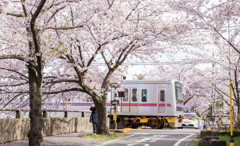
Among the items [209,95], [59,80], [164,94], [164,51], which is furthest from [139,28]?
[209,95]

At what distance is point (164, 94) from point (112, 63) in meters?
8.31

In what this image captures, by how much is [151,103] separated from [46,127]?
11.2 m

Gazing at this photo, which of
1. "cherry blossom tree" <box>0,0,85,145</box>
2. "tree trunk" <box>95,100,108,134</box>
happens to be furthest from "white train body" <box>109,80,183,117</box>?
"cherry blossom tree" <box>0,0,85,145</box>

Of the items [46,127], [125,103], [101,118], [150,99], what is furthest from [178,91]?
[46,127]

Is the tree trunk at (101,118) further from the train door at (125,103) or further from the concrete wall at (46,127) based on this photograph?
the train door at (125,103)

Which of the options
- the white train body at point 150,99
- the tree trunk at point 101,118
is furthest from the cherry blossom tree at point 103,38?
the white train body at point 150,99

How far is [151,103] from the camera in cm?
2714

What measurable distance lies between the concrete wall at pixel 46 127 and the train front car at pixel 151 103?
4.34 meters

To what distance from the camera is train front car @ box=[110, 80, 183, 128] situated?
2686cm

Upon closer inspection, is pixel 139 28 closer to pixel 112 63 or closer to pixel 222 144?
pixel 112 63

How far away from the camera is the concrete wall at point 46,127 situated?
1358 centimetres

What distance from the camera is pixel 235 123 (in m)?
19.4

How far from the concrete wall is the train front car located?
4.34m

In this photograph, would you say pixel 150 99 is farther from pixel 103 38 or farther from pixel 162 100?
pixel 103 38
